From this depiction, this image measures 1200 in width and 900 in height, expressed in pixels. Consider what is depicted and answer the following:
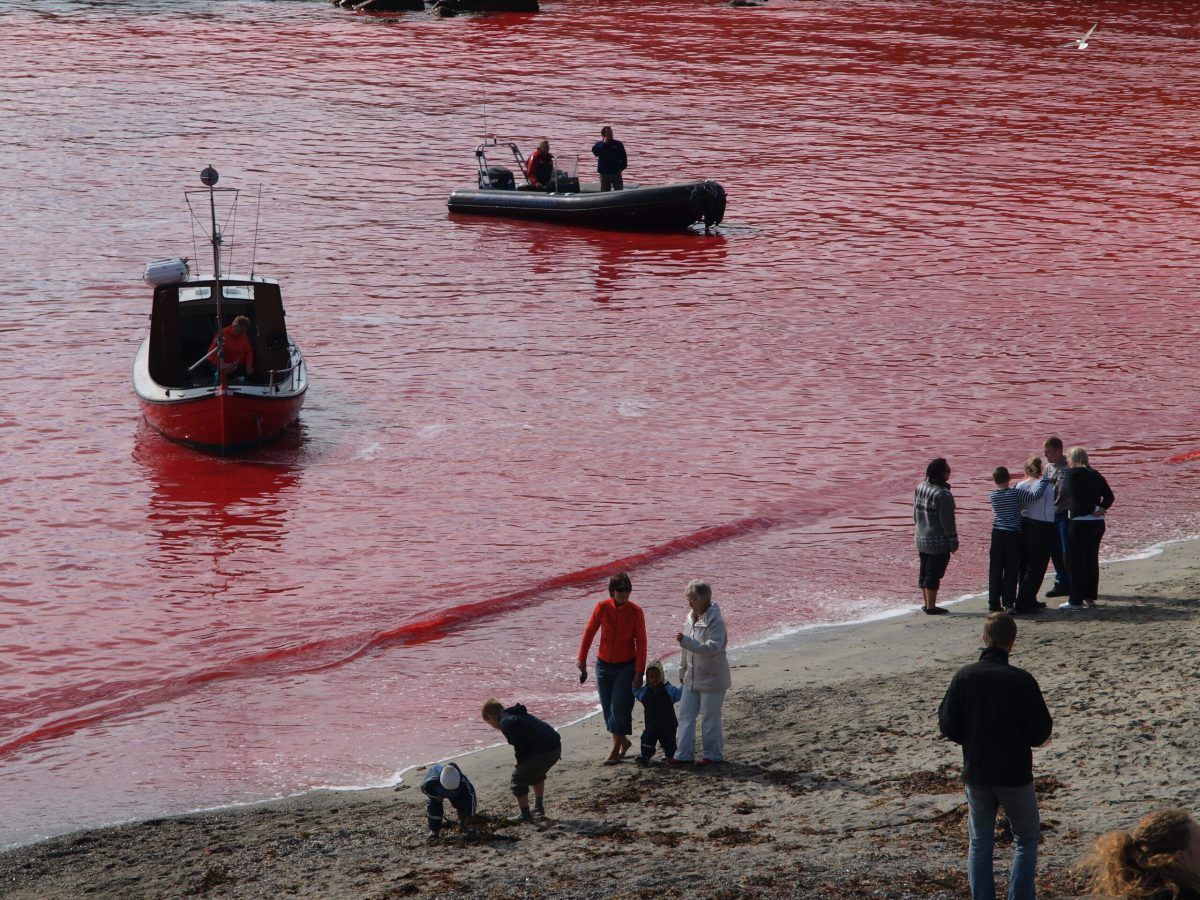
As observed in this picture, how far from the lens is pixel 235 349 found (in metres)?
17.5

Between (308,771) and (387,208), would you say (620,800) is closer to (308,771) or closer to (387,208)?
(308,771)

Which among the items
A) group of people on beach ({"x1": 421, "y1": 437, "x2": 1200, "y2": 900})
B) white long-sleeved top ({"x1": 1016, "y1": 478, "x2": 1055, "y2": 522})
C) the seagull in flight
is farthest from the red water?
the seagull in flight

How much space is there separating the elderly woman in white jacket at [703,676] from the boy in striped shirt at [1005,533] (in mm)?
3378

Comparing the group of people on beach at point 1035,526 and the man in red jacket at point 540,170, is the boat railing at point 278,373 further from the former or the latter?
the man in red jacket at point 540,170

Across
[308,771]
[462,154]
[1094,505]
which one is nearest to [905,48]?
[462,154]

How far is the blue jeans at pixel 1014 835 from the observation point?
6.13 m

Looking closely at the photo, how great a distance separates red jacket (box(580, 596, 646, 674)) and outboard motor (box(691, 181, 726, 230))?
65.3 ft

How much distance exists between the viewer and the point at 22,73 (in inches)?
1649

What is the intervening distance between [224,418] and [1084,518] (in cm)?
1032

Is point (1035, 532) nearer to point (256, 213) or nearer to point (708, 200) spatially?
point (708, 200)

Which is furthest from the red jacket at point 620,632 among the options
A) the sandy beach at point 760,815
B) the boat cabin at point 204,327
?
the boat cabin at point 204,327

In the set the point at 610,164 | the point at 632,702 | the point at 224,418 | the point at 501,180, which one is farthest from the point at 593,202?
the point at 632,702

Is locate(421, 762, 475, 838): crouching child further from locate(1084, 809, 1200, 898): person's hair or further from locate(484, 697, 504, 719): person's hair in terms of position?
locate(1084, 809, 1200, 898): person's hair

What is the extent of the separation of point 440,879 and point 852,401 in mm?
13316
